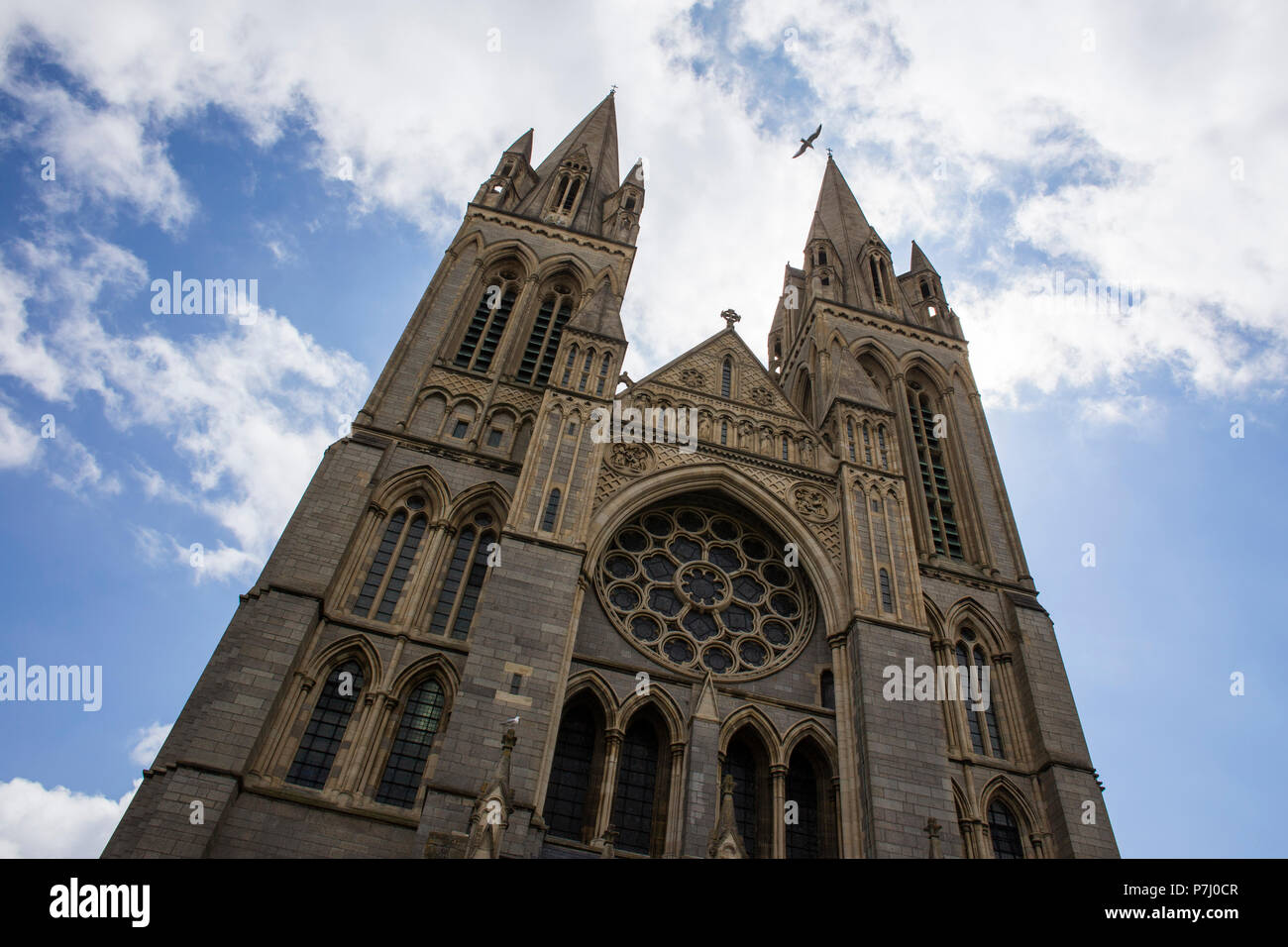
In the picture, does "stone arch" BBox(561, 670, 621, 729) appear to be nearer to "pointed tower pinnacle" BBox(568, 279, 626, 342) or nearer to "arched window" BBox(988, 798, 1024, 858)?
"arched window" BBox(988, 798, 1024, 858)

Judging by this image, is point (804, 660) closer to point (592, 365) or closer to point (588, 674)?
point (588, 674)

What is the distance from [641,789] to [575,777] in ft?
3.84

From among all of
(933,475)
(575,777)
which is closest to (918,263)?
(933,475)

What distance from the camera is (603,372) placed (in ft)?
66.4

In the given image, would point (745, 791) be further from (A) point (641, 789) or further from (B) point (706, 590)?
(B) point (706, 590)

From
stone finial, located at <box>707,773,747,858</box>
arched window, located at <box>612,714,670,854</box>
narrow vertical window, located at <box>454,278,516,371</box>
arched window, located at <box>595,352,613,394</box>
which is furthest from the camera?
narrow vertical window, located at <box>454,278,516,371</box>

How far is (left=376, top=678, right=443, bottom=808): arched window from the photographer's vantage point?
46.1 feet

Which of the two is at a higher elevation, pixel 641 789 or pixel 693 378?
pixel 693 378

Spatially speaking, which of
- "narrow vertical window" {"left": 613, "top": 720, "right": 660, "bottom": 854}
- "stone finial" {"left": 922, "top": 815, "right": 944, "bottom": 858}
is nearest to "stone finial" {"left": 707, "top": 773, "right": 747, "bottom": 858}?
"narrow vertical window" {"left": 613, "top": 720, "right": 660, "bottom": 854}

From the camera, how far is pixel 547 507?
16.9 metres

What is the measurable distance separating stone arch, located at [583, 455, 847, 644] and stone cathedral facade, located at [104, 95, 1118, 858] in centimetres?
7

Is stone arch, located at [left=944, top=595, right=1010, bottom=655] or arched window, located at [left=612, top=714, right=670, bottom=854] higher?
stone arch, located at [left=944, top=595, right=1010, bottom=655]
